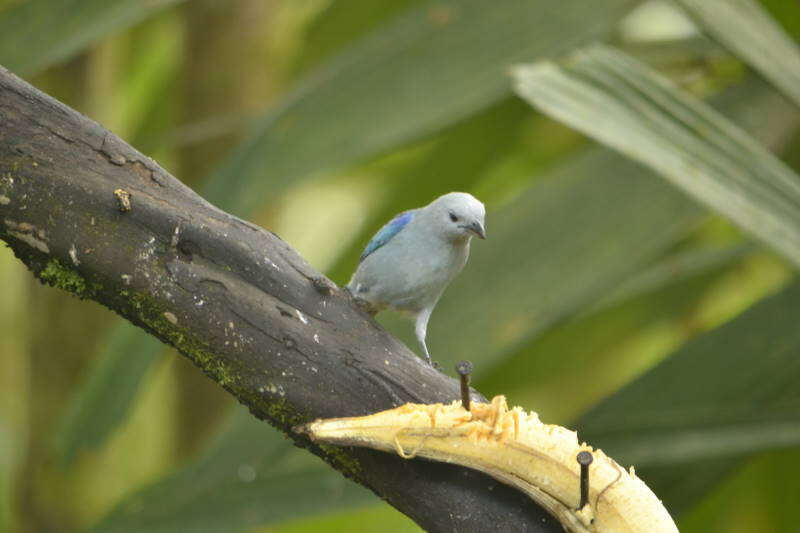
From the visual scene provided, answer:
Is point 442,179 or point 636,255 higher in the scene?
point 442,179

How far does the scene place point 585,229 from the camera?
229cm

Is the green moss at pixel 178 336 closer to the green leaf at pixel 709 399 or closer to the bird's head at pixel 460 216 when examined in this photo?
the bird's head at pixel 460 216

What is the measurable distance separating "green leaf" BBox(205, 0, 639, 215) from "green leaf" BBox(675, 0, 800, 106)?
29 cm

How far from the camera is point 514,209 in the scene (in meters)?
2.34

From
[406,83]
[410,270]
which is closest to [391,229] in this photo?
[410,270]

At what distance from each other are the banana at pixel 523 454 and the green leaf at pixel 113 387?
92 cm

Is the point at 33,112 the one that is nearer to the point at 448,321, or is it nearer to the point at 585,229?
the point at 448,321

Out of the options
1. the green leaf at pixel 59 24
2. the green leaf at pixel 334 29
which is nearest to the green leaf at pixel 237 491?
the green leaf at pixel 59 24

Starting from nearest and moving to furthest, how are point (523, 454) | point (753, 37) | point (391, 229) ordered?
point (523, 454) → point (391, 229) → point (753, 37)

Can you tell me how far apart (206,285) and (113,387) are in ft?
3.01

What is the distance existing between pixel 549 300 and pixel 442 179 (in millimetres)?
772

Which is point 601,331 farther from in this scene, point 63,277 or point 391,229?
point 63,277

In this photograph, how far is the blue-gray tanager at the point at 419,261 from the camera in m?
1.44

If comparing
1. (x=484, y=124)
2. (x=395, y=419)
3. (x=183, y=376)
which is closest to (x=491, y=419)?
(x=395, y=419)
